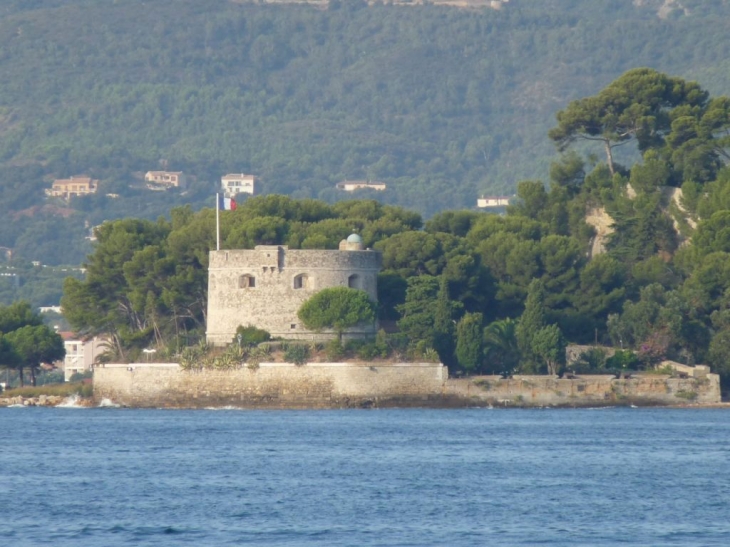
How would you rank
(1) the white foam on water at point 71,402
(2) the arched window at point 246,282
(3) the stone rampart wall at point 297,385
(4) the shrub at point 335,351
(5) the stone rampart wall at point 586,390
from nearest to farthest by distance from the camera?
(3) the stone rampart wall at point 297,385, (4) the shrub at point 335,351, (5) the stone rampart wall at point 586,390, (2) the arched window at point 246,282, (1) the white foam on water at point 71,402

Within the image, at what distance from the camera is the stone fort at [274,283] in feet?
206

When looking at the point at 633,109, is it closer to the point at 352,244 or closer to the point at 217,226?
the point at 352,244

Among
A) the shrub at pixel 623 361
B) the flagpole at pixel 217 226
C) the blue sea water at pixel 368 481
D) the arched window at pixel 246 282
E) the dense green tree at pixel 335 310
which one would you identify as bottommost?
the blue sea water at pixel 368 481

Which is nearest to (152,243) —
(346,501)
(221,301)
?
(221,301)

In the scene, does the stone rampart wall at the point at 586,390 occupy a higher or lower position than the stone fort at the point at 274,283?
lower

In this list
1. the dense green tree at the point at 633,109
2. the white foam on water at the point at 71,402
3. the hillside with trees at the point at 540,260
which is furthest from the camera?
the dense green tree at the point at 633,109

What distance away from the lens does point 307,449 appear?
46281 mm

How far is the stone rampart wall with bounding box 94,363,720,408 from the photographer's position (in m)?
60.6

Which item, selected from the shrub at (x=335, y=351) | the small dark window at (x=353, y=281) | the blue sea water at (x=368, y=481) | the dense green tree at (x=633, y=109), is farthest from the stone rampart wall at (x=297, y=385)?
the dense green tree at (x=633, y=109)

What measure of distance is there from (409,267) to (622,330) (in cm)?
822

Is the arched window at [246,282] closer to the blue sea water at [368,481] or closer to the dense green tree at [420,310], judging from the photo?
the dense green tree at [420,310]

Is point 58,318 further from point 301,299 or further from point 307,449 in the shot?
point 307,449

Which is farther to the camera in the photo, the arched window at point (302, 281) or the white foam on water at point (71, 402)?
the white foam on water at point (71, 402)

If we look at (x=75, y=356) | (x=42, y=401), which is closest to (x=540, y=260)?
(x=42, y=401)
